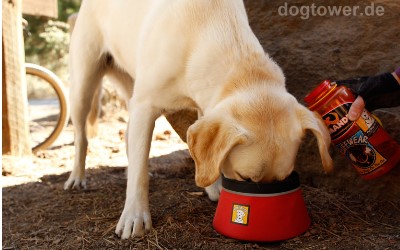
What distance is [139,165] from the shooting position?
8.96 feet

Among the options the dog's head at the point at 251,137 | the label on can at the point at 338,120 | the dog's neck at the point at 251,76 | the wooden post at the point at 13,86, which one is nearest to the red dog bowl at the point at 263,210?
the dog's head at the point at 251,137

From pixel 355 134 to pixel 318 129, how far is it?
0.42 meters

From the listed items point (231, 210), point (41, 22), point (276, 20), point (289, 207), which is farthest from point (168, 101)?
point (41, 22)

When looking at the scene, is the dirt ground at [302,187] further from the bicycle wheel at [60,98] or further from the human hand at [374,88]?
the bicycle wheel at [60,98]

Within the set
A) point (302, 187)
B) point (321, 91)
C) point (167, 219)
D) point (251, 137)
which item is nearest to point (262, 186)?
point (251, 137)

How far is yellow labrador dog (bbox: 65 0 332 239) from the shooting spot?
2076 millimetres

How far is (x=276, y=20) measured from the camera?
360 cm

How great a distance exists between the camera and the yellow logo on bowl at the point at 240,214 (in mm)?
2346

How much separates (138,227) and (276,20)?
6.30ft

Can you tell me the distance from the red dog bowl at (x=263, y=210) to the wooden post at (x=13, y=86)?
10.3 feet

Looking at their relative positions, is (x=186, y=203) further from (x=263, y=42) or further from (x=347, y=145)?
(x=263, y=42)

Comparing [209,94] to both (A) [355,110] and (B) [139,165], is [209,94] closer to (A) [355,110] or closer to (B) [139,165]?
(B) [139,165]

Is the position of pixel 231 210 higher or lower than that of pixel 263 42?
lower

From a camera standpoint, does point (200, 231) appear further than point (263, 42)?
No
